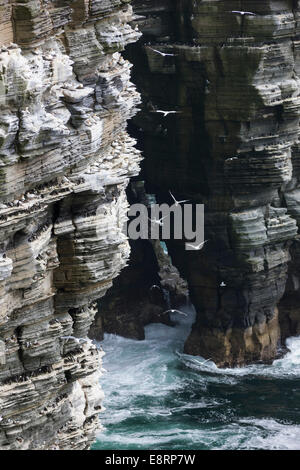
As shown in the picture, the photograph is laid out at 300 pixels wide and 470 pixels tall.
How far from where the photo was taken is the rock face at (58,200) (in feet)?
156

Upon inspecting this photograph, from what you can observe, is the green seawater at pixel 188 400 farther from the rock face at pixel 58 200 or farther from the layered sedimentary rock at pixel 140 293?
the rock face at pixel 58 200

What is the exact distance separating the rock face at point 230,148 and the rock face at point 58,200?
19.4 metres

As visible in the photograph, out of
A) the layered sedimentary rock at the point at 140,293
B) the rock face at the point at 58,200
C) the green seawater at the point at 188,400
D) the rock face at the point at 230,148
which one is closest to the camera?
the rock face at the point at 58,200

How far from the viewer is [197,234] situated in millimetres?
81812

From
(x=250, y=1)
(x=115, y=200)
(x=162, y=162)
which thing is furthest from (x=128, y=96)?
(x=162, y=162)

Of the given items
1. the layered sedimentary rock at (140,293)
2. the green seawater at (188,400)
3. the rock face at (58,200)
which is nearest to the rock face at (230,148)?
the green seawater at (188,400)

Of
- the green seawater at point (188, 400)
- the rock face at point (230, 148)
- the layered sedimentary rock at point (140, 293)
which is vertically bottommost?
the green seawater at point (188, 400)

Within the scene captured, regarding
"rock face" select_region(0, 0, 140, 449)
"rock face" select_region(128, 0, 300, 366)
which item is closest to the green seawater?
"rock face" select_region(128, 0, 300, 366)

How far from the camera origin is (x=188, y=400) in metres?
78.6

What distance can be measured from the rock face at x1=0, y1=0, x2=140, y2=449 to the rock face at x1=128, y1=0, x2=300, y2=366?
19436 millimetres

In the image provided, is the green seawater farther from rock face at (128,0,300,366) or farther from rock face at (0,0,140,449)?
rock face at (0,0,140,449)

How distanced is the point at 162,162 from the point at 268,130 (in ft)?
22.8

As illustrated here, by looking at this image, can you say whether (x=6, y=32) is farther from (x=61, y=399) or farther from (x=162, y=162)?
(x=162, y=162)
